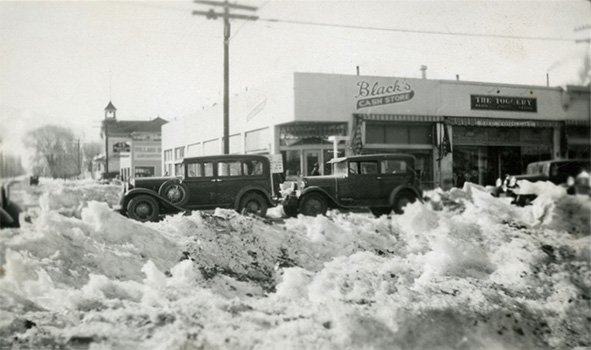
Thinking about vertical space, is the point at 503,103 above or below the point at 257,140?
above

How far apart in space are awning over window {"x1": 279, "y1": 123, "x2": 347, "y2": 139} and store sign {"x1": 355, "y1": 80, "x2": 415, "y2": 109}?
37 centimetres

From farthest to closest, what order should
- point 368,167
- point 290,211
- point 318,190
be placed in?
1. point 290,211
2. point 318,190
3. point 368,167

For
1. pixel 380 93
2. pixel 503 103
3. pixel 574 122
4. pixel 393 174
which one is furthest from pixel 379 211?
pixel 574 122

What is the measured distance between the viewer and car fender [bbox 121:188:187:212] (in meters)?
4.88

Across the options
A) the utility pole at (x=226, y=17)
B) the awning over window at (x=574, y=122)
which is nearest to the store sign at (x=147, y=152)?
the utility pole at (x=226, y=17)

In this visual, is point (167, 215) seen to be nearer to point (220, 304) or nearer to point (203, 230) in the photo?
point (203, 230)

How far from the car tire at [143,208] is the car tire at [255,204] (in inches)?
55.8

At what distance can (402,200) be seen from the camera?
5.74 metres

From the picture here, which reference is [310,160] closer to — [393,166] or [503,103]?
[393,166]

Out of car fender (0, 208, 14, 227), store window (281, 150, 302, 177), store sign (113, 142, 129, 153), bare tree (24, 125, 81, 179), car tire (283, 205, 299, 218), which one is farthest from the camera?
car tire (283, 205, 299, 218)

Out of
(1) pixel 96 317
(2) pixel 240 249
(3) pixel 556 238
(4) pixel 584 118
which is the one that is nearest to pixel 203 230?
(2) pixel 240 249

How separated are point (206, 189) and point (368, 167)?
2.18 metres

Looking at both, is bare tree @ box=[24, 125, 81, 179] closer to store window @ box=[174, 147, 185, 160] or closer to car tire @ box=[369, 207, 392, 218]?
store window @ box=[174, 147, 185, 160]

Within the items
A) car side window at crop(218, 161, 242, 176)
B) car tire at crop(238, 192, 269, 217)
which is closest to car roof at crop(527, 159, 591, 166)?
car tire at crop(238, 192, 269, 217)
